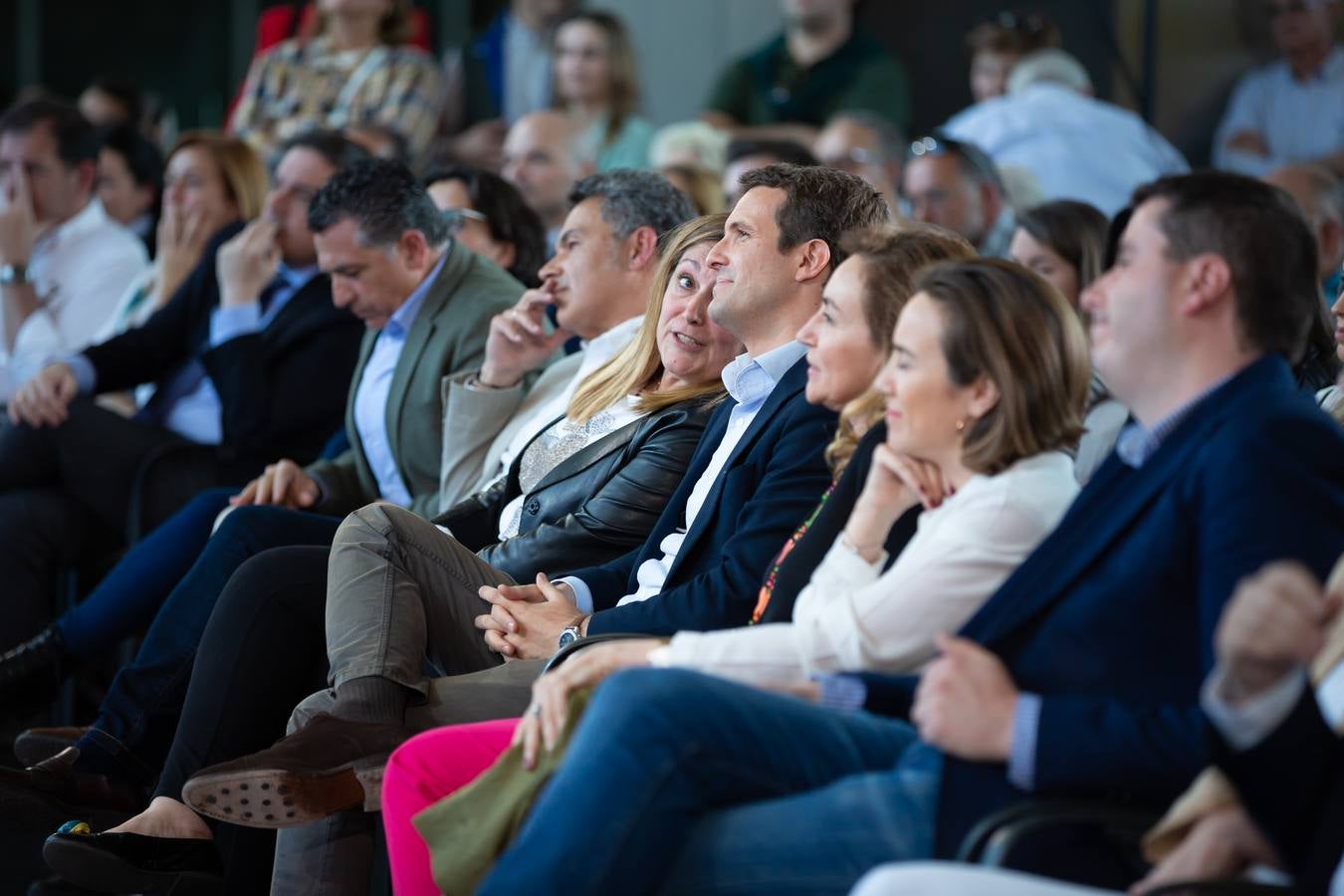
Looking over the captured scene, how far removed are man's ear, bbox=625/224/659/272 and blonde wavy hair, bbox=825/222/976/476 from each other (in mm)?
1192

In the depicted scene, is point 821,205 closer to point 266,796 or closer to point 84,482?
point 266,796

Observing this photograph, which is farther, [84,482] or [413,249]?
[84,482]

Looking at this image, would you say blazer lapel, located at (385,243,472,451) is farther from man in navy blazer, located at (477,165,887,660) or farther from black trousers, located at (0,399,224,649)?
→ man in navy blazer, located at (477,165,887,660)

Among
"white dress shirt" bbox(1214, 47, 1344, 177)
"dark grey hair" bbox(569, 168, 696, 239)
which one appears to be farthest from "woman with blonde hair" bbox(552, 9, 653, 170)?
"dark grey hair" bbox(569, 168, 696, 239)

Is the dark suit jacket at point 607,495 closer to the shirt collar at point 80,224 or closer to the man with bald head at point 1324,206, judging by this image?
the man with bald head at point 1324,206

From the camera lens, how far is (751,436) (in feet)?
8.61

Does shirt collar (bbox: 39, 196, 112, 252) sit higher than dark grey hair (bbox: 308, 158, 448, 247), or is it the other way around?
dark grey hair (bbox: 308, 158, 448, 247)

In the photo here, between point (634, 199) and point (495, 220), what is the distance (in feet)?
3.25

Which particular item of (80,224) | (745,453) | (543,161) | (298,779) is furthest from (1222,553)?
(80,224)

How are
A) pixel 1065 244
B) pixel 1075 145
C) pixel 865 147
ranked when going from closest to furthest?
1. pixel 1065 244
2. pixel 865 147
3. pixel 1075 145

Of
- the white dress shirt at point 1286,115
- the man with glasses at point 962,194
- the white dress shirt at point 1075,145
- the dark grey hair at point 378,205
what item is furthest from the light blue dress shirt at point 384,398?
the white dress shirt at point 1286,115

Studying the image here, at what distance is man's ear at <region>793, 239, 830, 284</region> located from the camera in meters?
2.76

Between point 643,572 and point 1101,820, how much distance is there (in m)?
1.20

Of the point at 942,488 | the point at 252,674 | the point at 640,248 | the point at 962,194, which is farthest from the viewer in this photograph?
the point at 962,194
